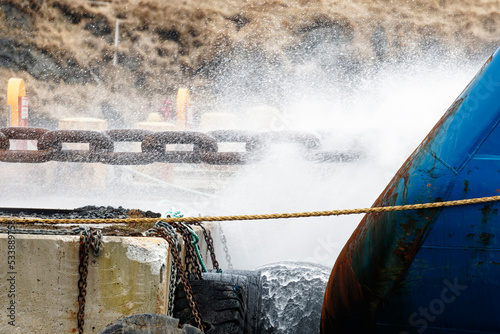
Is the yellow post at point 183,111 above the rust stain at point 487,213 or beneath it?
above

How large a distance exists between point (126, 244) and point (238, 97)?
1439 cm

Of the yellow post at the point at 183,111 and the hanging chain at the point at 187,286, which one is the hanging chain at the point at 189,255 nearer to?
the hanging chain at the point at 187,286

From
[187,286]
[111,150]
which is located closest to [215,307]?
[187,286]

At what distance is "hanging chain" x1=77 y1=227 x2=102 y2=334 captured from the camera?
235 centimetres

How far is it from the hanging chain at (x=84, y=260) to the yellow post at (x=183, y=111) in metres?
6.98

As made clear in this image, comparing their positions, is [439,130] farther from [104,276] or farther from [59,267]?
[59,267]

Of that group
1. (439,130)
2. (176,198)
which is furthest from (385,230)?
(176,198)

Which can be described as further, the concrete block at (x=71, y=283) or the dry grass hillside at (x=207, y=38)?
the dry grass hillside at (x=207, y=38)

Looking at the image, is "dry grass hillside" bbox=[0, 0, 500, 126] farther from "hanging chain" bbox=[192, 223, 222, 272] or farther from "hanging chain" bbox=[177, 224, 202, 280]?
"hanging chain" bbox=[177, 224, 202, 280]

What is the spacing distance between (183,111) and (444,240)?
7709 mm

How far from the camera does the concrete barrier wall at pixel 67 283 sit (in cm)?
238

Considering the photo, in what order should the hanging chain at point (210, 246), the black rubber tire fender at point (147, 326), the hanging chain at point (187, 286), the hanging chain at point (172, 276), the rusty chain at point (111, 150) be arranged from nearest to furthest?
the black rubber tire fender at point (147, 326) < the hanging chain at point (187, 286) < the hanging chain at point (172, 276) < the hanging chain at point (210, 246) < the rusty chain at point (111, 150)

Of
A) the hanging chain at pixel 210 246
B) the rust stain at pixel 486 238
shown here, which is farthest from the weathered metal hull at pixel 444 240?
the hanging chain at pixel 210 246

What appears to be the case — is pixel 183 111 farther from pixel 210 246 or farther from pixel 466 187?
pixel 466 187
